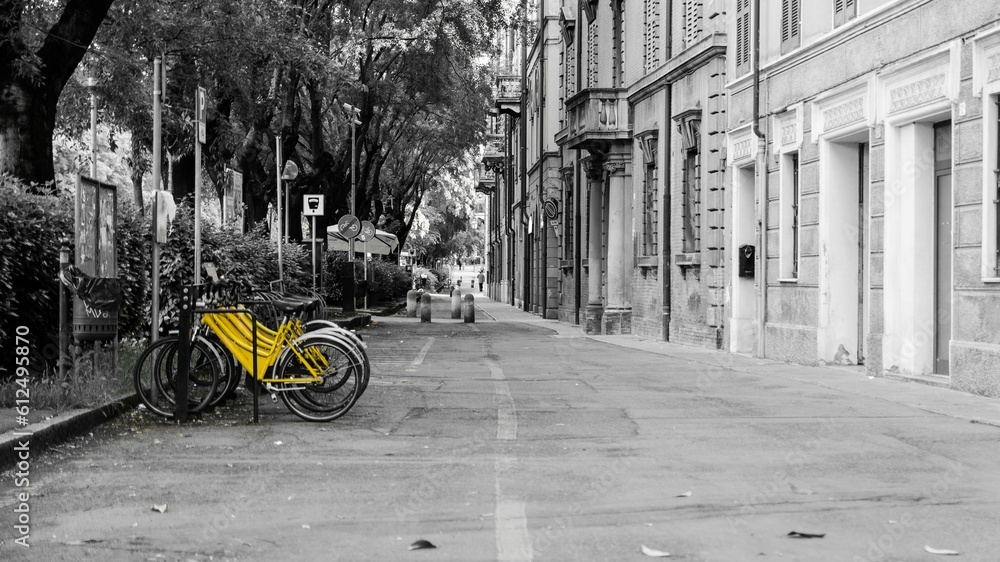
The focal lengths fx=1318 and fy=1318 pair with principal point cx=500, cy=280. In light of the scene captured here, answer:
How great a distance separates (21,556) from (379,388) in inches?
326

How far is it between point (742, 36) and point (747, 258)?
3.65 metres

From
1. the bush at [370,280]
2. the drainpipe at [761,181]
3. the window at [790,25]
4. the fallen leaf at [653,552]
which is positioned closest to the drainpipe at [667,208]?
the drainpipe at [761,181]

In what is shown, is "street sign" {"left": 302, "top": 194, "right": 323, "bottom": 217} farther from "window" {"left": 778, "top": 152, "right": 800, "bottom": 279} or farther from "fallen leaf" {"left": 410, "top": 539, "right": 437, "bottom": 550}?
"fallen leaf" {"left": 410, "top": 539, "right": 437, "bottom": 550}

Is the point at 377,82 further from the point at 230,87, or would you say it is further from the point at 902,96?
the point at 902,96

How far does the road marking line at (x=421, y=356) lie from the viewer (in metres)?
17.0

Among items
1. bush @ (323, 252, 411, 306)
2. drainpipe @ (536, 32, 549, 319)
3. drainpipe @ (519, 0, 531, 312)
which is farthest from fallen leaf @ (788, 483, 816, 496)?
drainpipe @ (519, 0, 531, 312)

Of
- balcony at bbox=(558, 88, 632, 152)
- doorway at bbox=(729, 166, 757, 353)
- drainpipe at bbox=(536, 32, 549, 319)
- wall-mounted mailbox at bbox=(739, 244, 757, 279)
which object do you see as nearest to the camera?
wall-mounted mailbox at bbox=(739, 244, 757, 279)

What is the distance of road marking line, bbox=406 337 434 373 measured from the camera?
55.9 feet

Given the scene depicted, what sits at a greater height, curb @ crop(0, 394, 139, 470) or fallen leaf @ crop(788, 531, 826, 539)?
curb @ crop(0, 394, 139, 470)

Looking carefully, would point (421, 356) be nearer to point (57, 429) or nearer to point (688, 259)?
point (688, 259)

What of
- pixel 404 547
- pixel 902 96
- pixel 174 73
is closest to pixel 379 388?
pixel 902 96

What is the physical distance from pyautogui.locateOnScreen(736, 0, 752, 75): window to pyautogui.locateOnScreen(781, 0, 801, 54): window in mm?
1122

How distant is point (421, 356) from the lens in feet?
64.7

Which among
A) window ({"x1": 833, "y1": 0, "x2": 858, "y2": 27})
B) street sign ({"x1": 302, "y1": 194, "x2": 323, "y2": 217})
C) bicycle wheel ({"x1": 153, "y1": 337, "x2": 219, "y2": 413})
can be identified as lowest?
bicycle wheel ({"x1": 153, "y1": 337, "x2": 219, "y2": 413})
